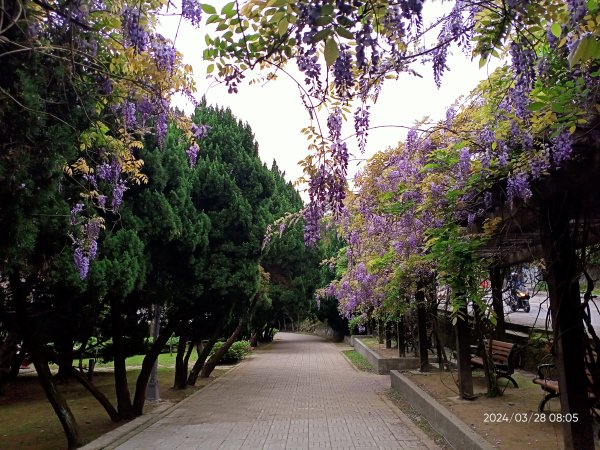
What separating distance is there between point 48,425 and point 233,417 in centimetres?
405

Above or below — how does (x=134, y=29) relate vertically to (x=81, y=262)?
above

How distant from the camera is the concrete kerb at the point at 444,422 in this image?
5.76 metres

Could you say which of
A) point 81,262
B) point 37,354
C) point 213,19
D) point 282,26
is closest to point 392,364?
point 37,354

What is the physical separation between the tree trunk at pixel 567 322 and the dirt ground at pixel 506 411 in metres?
0.97

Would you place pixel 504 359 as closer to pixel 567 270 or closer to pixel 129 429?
pixel 567 270

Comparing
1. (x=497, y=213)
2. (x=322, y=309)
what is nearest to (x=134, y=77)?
(x=497, y=213)

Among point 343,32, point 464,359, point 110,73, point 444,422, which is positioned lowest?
point 444,422

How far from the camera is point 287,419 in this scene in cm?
933

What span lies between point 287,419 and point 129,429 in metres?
2.73

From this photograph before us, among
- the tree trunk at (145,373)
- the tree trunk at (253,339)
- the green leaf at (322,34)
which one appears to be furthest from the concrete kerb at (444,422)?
the tree trunk at (253,339)

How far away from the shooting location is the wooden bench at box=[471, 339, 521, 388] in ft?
30.1

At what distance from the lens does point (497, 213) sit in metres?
5.80

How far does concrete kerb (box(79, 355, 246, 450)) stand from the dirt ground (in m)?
5.13

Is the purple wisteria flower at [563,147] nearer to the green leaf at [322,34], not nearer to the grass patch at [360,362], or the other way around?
the green leaf at [322,34]
